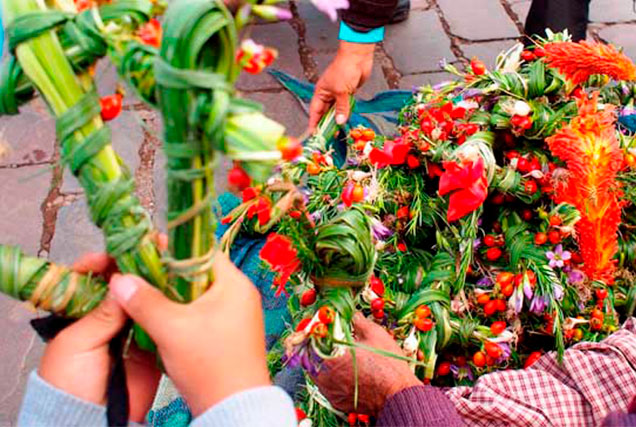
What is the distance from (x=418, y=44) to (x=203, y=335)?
250cm

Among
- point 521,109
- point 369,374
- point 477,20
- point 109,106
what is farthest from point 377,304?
point 477,20

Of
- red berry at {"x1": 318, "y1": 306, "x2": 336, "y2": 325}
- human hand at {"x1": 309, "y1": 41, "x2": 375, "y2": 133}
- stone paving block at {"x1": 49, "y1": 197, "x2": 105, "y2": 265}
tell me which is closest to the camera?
red berry at {"x1": 318, "y1": 306, "x2": 336, "y2": 325}

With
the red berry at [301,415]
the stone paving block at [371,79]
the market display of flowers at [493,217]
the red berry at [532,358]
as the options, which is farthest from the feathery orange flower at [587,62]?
the stone paving block at [371,79]

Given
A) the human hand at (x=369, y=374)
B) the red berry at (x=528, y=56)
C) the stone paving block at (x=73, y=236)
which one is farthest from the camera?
the stone paving block at (x=73, y=236)

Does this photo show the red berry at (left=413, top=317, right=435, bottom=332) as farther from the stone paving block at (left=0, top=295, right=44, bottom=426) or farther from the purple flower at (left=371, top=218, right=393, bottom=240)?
the stone paving block at (left=0, top=295, right=44, bottom=426)

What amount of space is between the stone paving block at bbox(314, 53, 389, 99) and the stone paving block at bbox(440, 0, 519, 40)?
1.19ft

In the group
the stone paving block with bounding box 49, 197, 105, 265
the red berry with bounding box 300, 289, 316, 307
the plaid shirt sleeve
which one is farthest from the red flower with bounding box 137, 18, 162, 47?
the stone paving block with bounding box 49, 197, 105, 265

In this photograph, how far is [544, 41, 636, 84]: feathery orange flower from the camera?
53.7 inches

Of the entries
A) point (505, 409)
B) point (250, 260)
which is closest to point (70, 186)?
point (250, 260)

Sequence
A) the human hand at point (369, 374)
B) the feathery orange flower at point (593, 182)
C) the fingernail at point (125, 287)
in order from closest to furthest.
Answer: the fingernail at point (125, 287) → the human hand at point (369, 374) → the feathery orange flower at point (593, 182)

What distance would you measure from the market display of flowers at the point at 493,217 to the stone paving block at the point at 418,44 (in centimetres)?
138

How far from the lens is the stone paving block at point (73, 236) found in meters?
2.14

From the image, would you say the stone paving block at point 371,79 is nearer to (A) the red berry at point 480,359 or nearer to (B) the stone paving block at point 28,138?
(B) the stone paving block at point 28,138

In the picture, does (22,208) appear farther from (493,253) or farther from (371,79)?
(493,253)
